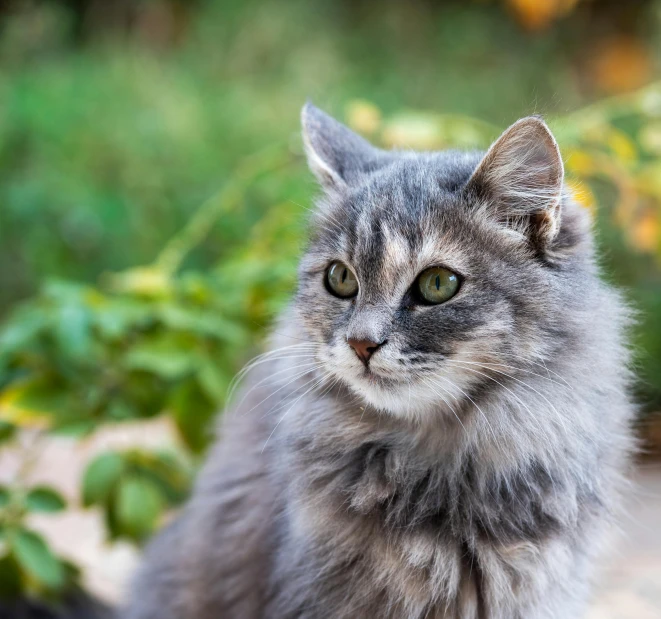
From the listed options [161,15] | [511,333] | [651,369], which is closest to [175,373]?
[511,333]

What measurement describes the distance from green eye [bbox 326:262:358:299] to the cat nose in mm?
180

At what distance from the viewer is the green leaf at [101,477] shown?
7.84ft

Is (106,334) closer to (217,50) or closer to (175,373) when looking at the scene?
(175,373)

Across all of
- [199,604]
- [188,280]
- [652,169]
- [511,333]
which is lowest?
[199,604]

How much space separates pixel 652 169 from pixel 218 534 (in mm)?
2223

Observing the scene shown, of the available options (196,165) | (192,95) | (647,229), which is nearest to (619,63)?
(192,95)

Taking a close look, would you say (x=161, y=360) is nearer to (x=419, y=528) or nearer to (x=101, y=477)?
(x=101, y=477)

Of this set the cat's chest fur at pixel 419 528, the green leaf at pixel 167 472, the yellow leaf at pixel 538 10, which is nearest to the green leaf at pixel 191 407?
the green leaf at pixel 167 472

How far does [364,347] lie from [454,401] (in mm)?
231

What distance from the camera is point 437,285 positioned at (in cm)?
164

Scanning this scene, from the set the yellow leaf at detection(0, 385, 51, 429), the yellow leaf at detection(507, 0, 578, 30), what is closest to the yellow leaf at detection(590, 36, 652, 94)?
the yellow leaf at detection(507, 0, 578, 30)

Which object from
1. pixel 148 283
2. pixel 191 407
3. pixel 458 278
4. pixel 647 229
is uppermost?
pixel 647 229

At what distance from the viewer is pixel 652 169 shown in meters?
3.22

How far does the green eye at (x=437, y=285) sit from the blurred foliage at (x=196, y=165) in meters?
0.45
